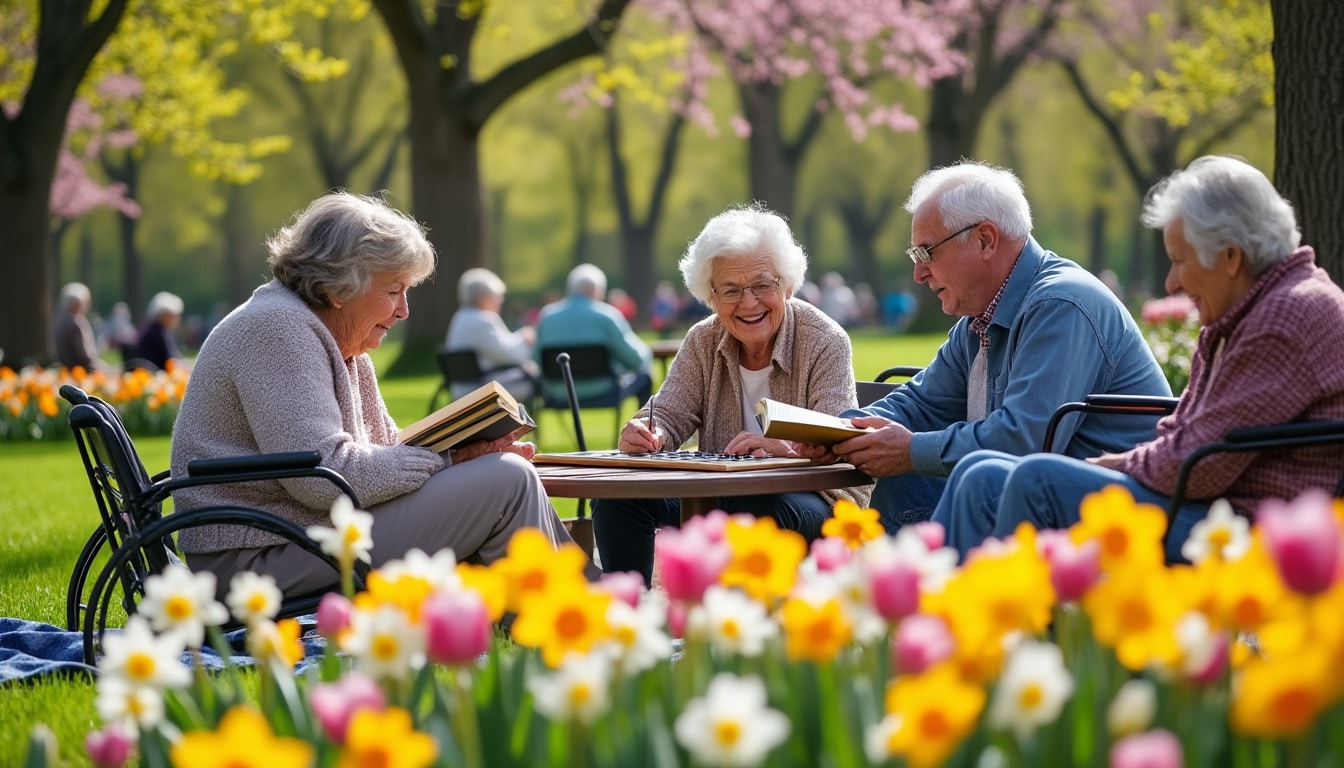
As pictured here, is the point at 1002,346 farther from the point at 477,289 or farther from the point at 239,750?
the point at 477,289

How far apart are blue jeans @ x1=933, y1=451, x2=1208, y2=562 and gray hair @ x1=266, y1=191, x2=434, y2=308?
164 cm

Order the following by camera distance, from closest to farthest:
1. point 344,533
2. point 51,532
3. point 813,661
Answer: point 813,661
point 344,533
point 51,532

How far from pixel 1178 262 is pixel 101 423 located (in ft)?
8.60

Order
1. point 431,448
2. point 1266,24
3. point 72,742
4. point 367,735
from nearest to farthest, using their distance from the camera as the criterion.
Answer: point 367,735, point 72,742, point 431,448, point 1266,24

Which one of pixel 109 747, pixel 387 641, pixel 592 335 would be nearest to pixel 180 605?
pixel 109 747

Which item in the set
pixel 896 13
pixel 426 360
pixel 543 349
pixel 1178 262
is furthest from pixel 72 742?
pixel 896 13

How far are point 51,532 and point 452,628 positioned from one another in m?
6.63

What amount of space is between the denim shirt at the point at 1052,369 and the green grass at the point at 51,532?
2324mm

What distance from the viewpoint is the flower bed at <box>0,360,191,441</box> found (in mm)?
12984

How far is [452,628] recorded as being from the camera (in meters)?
2.06

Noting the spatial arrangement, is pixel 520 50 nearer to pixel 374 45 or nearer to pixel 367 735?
pixel 374 45

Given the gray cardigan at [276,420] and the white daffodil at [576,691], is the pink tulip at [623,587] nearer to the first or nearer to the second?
the white daffodil at [576,691]

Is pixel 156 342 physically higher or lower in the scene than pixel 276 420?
lower

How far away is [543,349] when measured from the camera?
11.3m
